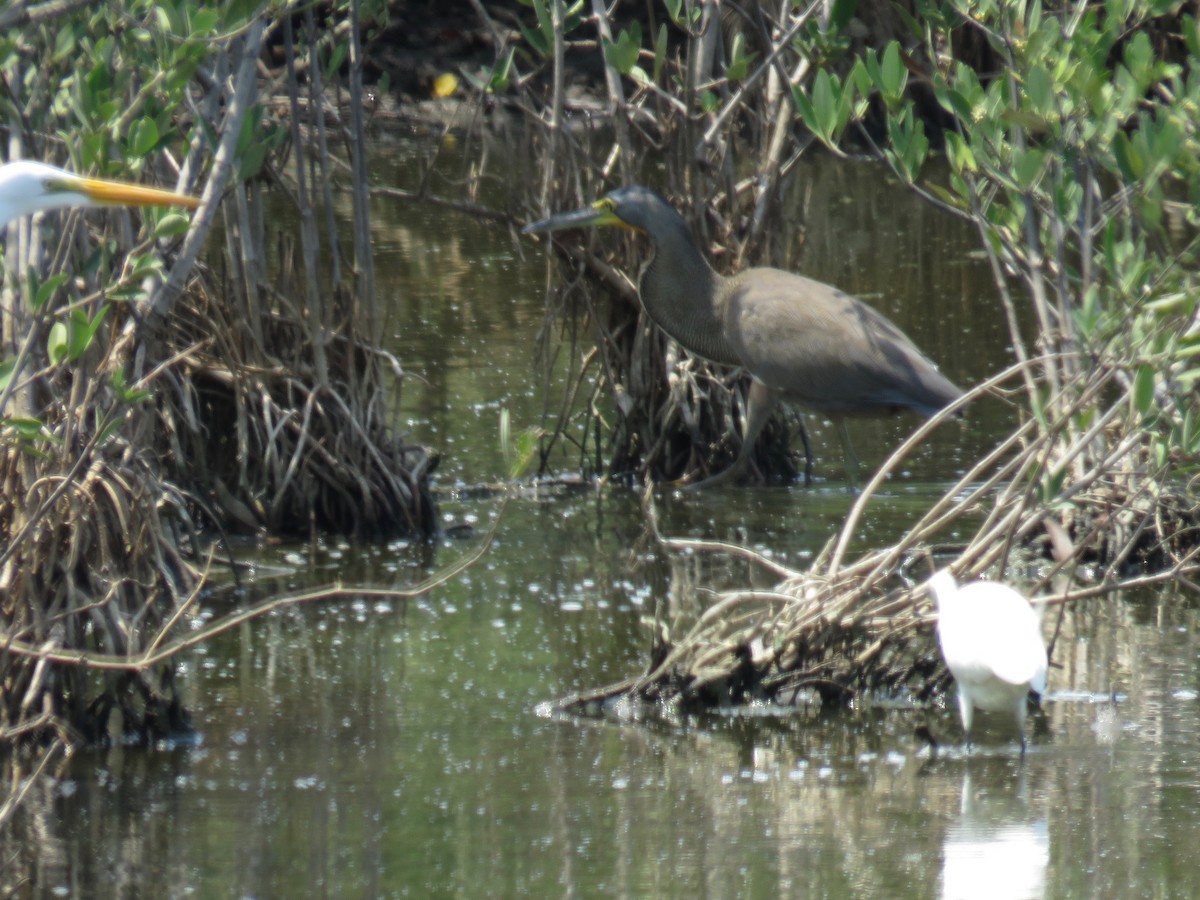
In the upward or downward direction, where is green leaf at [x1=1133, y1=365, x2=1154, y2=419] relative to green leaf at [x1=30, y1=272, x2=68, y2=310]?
downward

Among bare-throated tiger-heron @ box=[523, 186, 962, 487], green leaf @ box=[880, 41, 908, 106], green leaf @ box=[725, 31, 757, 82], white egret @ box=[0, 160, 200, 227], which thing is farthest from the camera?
bare-throated tiger-heron @ box=[523, 186, 962, 487]

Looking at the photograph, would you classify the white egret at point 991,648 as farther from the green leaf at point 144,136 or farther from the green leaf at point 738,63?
the green leaf at point 738,63

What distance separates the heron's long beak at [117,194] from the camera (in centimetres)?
414

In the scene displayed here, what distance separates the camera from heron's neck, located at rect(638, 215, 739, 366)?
8.76 m

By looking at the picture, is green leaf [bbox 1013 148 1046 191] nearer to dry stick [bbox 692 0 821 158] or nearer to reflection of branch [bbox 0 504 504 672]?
reflection of branch [bbox 0 504 504 672]

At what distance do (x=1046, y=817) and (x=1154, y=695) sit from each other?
1.24 m

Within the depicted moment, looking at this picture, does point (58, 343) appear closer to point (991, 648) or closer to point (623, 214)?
point (991, 648)

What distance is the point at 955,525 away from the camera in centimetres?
871

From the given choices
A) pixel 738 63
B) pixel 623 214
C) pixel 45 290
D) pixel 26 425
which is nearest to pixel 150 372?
pixel 26 425

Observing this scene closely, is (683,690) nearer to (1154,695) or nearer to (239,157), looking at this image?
(1154,695)

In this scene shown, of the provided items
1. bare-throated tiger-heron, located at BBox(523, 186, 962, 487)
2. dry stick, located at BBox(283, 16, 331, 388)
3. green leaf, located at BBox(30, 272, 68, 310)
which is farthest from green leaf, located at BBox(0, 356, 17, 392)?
bare-throated tiger-heron, located at BBox(523, 186, 962, 487)

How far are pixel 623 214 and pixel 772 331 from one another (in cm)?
86

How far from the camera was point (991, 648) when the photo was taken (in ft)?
17.3

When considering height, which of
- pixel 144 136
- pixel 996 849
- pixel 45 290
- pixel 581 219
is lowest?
pixel 996 849
